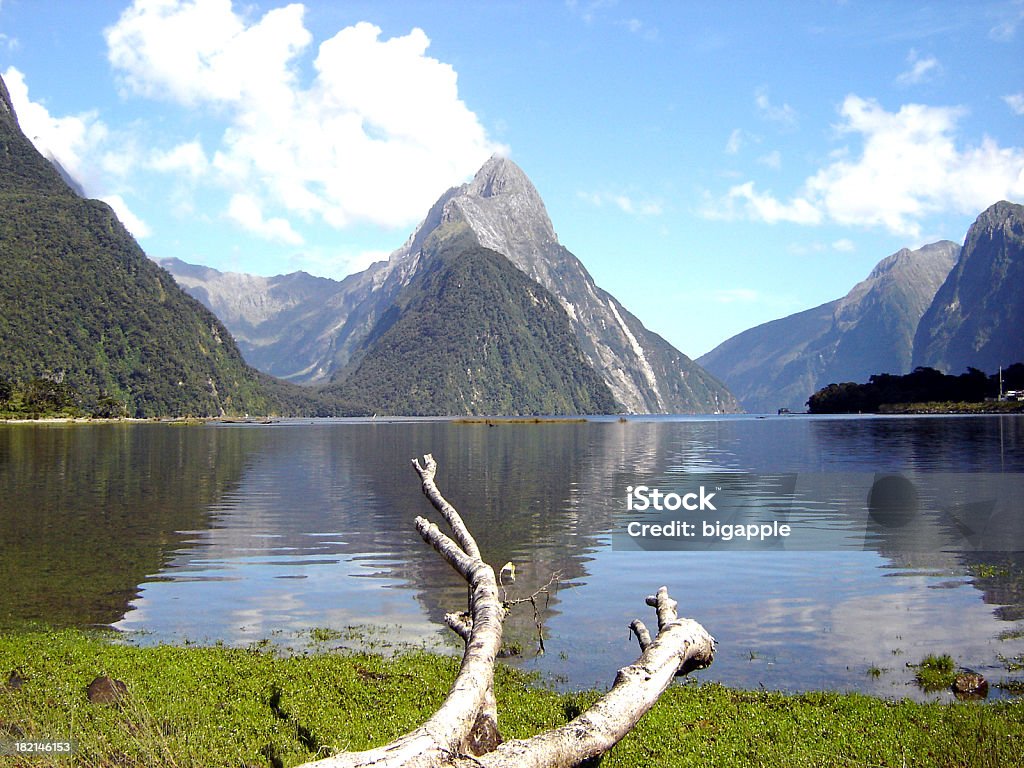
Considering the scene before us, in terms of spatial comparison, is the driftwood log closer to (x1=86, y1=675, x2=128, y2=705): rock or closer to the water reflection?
(x1=86, y1=675, x2=128, y2=705): rock

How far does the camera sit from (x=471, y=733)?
34.7 ft

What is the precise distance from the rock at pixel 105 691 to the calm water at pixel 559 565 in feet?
17.7

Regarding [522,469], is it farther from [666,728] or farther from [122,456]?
[666,728]

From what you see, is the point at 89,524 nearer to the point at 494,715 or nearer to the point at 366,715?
the point at 366,715

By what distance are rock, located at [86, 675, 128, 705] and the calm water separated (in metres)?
5.38

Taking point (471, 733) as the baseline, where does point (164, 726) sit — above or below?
below

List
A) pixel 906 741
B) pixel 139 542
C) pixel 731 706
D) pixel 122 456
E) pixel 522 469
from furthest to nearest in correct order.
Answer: pixel 122 456
pixel 522 469
pixel 139 542
pixel 731 706
pixel 906 741

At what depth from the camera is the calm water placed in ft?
71.3

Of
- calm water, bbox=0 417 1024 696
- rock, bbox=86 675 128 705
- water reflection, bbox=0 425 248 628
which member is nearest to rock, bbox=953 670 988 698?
calm water, bbox=0 417 1024 696

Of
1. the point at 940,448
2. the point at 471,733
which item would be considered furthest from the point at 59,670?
the point at 940,448

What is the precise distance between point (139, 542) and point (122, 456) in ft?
202

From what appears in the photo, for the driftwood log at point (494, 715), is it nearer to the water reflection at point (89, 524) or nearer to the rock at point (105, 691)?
the rock at point (105, 691)

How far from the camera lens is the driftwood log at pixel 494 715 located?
29.1 ft

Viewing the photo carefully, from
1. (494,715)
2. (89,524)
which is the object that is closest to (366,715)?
(494,715)
